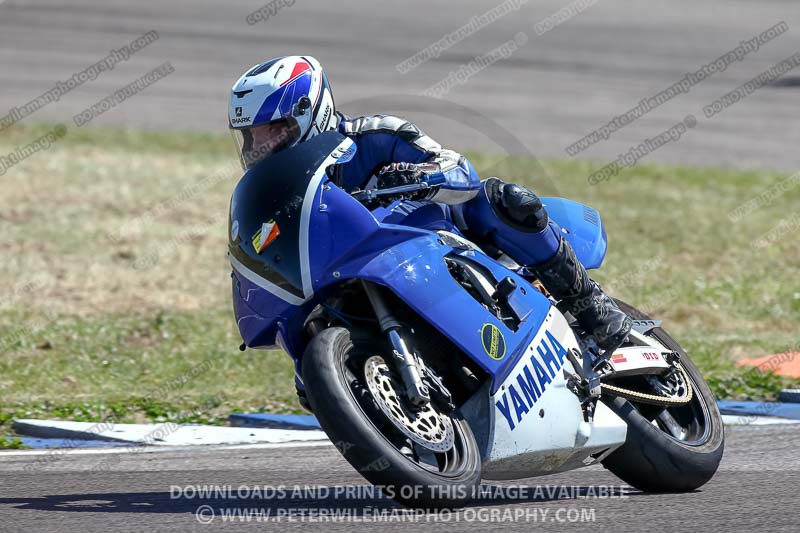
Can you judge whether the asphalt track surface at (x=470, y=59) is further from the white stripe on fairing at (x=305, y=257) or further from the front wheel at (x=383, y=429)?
the front wheel at (x=383, y=429)

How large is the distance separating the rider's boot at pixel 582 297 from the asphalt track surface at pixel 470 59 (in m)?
9.80

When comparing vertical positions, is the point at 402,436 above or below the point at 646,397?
above

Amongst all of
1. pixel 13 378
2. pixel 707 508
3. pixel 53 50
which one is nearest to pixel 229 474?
pixel 707 508

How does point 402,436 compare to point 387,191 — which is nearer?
point 402,436

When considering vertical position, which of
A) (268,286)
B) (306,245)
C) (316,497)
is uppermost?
(306,245)

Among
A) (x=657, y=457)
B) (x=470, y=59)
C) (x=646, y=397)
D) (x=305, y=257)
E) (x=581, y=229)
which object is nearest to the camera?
(x=305, y=257)

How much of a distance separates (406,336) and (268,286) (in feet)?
1.90

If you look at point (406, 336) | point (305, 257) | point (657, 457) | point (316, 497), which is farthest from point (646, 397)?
point (305, 257)

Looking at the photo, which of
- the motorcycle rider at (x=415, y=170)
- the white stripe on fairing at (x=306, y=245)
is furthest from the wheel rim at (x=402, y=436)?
the motorcycle rider at (x=415, y=170)

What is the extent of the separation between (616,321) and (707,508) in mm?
992

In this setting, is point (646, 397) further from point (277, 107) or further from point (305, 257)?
point (277, 107)

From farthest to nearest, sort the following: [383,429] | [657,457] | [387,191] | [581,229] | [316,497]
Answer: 1. [581,229]
2. [657,457]
3. [316,497]
4. [387,191]
5. [383,429]

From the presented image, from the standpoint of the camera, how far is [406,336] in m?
4.99

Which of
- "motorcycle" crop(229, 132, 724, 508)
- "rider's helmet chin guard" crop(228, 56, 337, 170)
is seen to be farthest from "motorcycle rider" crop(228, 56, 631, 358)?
"motorcycle" crop(229, 132, 724, 508)
